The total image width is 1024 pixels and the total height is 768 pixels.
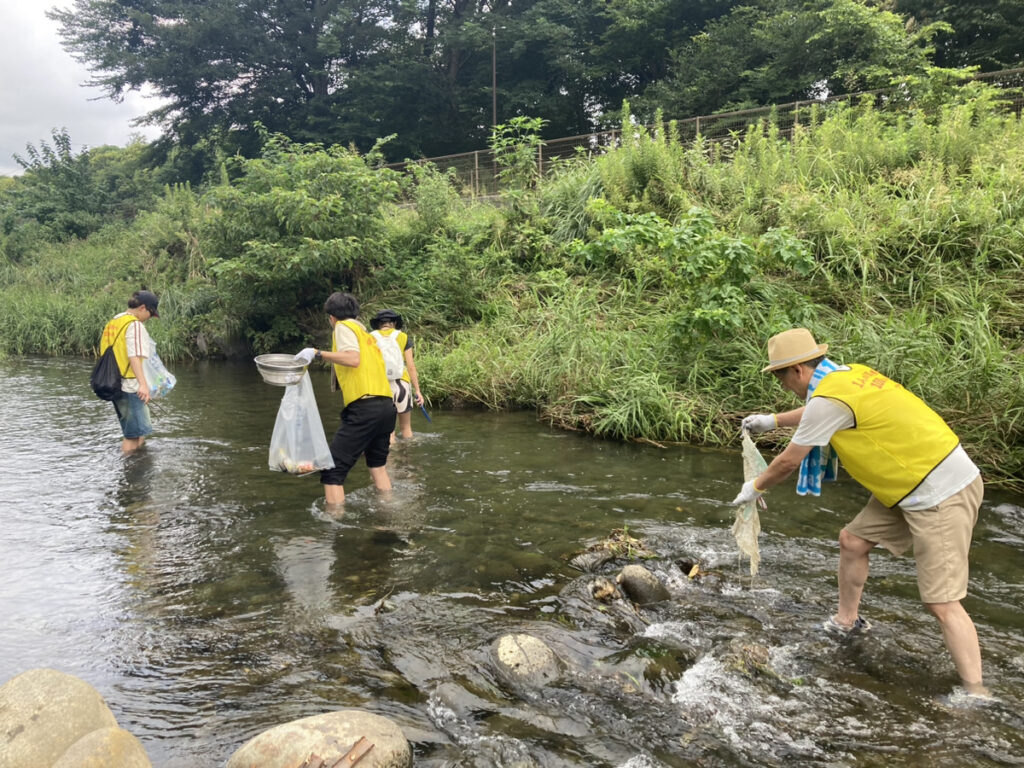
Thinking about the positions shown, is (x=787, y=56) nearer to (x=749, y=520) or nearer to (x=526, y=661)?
(x=749, y=520)

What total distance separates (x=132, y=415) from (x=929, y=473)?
23.4ft

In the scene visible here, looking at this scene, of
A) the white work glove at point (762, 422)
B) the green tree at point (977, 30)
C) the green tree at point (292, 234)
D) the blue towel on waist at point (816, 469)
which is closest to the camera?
the blue towel on waist at point (816, 469)

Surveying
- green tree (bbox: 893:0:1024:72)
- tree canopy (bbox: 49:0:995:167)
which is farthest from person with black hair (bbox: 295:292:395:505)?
tree canopy (bbox: 49:0:995:167)

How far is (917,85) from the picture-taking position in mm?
13094

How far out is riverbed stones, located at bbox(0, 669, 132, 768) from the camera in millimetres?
2479

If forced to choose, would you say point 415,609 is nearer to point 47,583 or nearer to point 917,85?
point 47,583

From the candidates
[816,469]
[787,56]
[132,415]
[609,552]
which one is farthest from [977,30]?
[132,415]

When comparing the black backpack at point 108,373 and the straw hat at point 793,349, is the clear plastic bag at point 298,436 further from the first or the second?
the straw hat at point 793,349

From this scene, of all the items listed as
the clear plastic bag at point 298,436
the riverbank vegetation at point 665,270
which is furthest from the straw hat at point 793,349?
the riverbank vegetation at point 665,270

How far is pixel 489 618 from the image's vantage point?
390 cm

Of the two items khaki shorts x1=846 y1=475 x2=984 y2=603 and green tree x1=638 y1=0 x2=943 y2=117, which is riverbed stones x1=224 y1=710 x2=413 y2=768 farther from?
green tree x1=638 y1=0 x2=943 y2=117

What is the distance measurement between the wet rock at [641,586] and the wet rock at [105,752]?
262cm

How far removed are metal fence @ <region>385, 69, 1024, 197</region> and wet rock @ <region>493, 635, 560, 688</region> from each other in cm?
1245

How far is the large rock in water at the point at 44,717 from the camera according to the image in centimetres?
248
